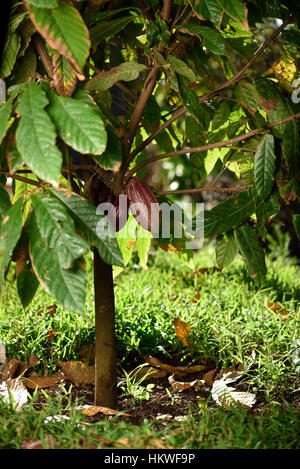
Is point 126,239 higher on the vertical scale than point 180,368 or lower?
higher

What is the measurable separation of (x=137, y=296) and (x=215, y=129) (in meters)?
0.96

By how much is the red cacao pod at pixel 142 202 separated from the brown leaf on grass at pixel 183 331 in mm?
565

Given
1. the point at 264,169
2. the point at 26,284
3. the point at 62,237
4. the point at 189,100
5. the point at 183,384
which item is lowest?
the point at 183,384

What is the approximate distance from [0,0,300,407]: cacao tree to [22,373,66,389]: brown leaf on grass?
8.8 inches

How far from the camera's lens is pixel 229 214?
47.1 inches

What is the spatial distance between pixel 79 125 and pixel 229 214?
461 mm

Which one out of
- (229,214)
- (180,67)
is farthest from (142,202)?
(180,67)

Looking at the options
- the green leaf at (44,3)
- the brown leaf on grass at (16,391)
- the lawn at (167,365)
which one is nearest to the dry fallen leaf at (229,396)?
the lawn at (167,365)

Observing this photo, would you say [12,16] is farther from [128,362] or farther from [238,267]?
[238,267]

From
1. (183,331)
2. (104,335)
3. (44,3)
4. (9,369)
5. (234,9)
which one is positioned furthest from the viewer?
(183,331)

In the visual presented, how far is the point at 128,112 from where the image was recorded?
1.47 meters

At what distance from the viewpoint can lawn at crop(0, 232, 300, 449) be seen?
1.04 m

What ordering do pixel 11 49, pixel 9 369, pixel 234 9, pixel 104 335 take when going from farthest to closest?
pixel 9 369, pixel 104 335, pixel 11 49, pixel 234 9

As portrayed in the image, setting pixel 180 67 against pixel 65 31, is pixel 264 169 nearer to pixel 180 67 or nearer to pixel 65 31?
pixel 180 67
